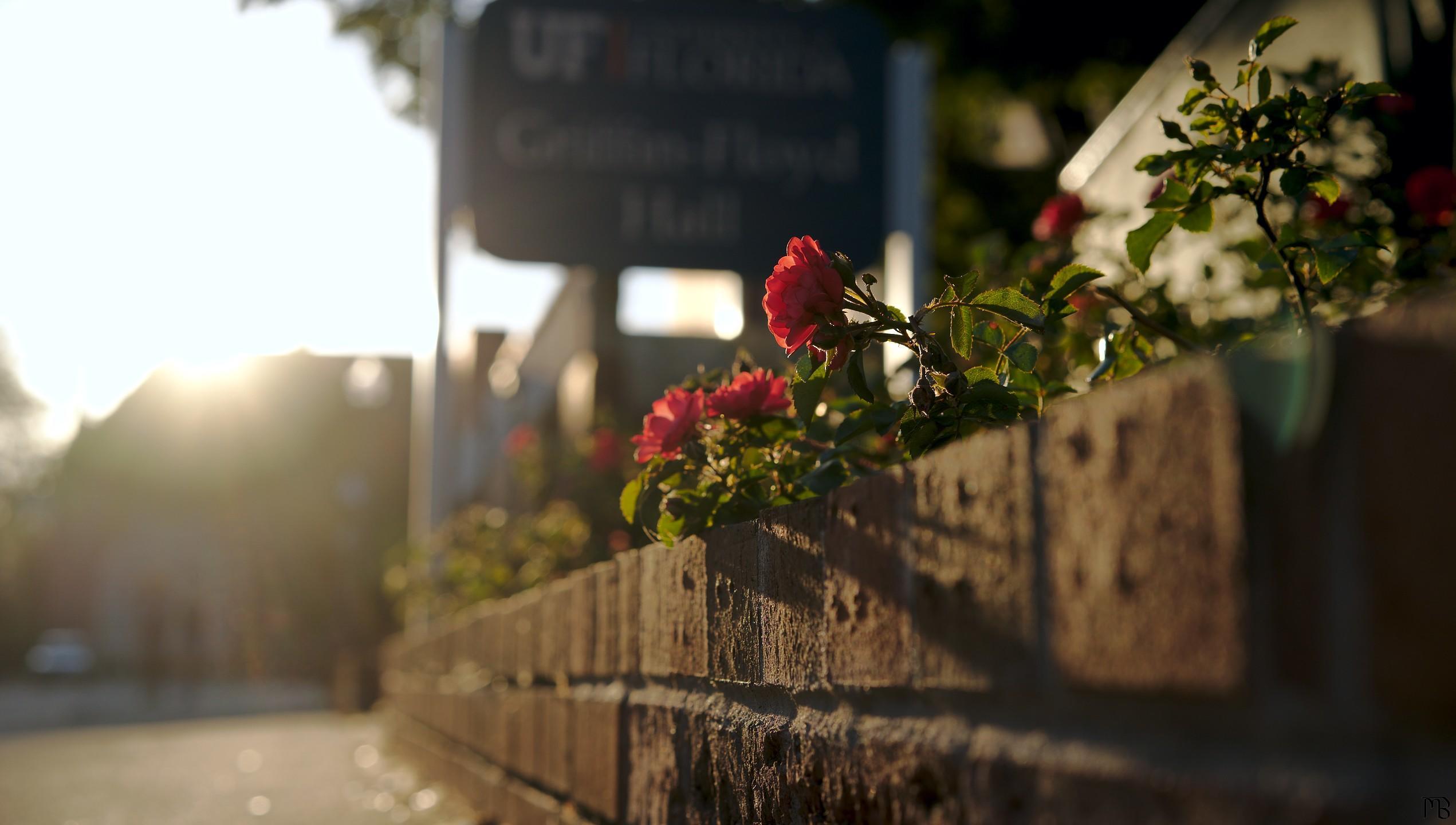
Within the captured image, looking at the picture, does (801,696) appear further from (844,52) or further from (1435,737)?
(844,52)

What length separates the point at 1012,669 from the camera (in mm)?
1127

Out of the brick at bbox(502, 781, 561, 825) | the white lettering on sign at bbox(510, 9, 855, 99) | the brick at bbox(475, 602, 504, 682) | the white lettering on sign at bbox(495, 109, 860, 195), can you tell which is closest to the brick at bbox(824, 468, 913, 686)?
the brick at bbox(502, 781, 561, 825)

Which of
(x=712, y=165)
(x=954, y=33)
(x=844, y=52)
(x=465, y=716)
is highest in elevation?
(x=954, y=33)

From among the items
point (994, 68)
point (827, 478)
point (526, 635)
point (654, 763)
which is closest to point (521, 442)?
point (526, 635)

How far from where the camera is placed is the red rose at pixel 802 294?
66.2 inches

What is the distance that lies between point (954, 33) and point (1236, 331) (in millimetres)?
9822

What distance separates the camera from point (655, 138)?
237 inches

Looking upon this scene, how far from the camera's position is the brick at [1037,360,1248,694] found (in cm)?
89

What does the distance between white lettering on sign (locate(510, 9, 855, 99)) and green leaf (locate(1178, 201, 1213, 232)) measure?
4541 mm

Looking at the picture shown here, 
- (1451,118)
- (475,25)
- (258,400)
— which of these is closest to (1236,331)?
(1451,118)

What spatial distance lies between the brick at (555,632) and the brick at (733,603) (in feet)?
3.76

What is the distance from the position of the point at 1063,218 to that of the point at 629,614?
1317 millimetres

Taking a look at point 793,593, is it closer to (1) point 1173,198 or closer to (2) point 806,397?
(2) point 806,397

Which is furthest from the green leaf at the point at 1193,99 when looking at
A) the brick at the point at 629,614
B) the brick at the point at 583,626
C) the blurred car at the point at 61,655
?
the blurred car at the point at 61,655
